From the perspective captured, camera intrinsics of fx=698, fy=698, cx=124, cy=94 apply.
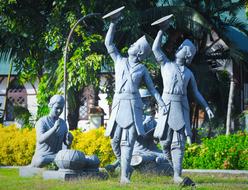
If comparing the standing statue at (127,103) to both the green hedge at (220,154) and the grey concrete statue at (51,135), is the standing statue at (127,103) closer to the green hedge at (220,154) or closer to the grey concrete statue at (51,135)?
the grey concrete statue at (51,135)

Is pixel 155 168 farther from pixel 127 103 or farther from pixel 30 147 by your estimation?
pixel 30 147

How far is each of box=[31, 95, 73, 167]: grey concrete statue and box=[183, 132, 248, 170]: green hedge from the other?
4.17m

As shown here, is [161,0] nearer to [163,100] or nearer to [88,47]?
[88,47]

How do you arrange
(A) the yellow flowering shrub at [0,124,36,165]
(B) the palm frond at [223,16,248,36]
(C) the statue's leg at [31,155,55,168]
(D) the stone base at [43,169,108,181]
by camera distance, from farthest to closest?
(B) the palm frond at [223,16,248,36] < (A) the yellow flowering shrub at [0,124,36,165] < (C) the statue's leg at [31,155,55,168] < (D) the stone base at [43,169,108,181]

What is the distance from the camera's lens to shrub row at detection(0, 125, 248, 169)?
592 inches

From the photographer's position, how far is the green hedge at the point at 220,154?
49.0ft

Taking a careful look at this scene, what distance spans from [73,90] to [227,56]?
5.23m

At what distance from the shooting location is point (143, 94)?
12.2 meters

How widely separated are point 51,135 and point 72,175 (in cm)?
126

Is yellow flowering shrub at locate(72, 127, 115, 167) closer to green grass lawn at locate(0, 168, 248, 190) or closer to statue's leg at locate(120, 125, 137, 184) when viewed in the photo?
green grass lawn at locate(0, 168, 248, 190)

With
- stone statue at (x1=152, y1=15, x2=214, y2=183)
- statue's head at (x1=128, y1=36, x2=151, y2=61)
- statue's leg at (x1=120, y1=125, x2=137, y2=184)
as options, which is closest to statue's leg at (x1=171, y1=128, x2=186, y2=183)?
stone statue at (x1=152, y1=15, x2=214, y2=183)

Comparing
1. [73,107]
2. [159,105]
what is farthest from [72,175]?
[73,107]

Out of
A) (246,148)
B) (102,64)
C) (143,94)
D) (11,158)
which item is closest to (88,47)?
(102,64)

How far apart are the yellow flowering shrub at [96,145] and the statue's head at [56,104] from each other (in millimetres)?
4418
